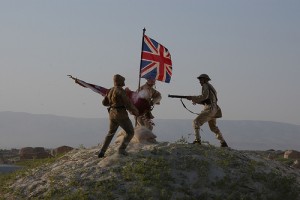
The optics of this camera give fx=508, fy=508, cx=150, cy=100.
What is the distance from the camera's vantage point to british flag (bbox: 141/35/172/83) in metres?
13.9

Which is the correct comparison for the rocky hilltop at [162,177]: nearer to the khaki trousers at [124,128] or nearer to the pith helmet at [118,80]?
the khaki trousers at [124,128]

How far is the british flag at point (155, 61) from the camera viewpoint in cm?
1388

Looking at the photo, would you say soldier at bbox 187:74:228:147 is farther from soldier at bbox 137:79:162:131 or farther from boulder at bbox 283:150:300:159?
boulder at bbox 283:150:300:159

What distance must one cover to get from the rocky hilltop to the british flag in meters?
2.25

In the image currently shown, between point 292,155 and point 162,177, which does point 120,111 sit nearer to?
Answer: point 162,177

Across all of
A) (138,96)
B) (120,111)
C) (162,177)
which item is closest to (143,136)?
(138,96)

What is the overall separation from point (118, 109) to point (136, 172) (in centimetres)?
148

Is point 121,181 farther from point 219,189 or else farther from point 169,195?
point 219,189

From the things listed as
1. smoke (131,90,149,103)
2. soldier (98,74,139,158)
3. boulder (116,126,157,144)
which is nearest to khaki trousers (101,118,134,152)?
soldier (98,74,139,158)

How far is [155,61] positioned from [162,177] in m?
4.37

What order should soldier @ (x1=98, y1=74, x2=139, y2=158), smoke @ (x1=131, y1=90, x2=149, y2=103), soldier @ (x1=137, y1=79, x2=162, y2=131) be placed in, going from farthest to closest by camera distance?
soldier @ (x1=137, y1=79, x2=162, y2=131) → smoke @ (x1=131, y1=90, x2=149, y2=103) → soldier @ (x1=98, y1=74, x2=139, y2=158)

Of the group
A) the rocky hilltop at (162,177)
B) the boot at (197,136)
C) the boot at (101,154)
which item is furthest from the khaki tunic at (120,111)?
the boot at (197,136)

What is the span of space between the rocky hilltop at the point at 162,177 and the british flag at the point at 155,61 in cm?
225

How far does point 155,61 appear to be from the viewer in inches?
557
